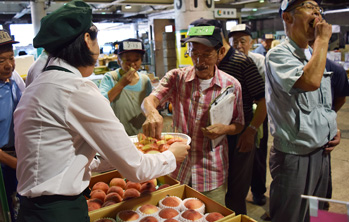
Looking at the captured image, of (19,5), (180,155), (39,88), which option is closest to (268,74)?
(180,155)

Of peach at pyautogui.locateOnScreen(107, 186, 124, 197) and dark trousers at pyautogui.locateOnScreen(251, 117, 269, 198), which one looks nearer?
peach at pyautogui.locateOnScreen(107, 186, 124, 197)

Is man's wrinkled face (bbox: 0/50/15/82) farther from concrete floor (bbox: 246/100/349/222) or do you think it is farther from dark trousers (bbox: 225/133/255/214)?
concrete floor (bbox: 246/100/349/222)

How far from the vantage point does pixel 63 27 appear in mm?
1216

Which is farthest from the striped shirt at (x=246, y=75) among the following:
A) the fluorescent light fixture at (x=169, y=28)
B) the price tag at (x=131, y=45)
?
the fluorescent light fixture at (x=169, y=28)

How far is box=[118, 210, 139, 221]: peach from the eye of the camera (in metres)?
1.63

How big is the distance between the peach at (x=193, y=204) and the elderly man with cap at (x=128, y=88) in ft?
4.50

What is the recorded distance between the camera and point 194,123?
2105 mm

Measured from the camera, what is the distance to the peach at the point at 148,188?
1.88 meters

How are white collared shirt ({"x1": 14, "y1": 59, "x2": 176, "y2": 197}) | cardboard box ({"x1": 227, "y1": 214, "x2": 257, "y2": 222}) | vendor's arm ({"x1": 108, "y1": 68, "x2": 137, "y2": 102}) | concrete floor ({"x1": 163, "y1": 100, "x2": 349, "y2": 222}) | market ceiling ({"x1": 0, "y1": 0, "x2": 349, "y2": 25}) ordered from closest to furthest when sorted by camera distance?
white collared shirt ({"x1": 14, "y1": 59, "x2": 176, "y2": 197}) < cardboard box ({"x1": 227, "y1": 214, "x2": 257, "y2": 222}) < vendor's arm ({"x1": 108, "y1": 68, "x2": 137, "y2": 102}) < concrete floor ({"x1": 163, "y1": 100, "x2": 349, "y2": 222}) < market ceiling ({"x1": 0, "y1": 0, "x2": 349, "y2": 25})

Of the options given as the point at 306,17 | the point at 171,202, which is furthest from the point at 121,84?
the point at 306,17

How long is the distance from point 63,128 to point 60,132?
0.06 ft

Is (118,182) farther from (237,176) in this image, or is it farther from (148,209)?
(237,176)

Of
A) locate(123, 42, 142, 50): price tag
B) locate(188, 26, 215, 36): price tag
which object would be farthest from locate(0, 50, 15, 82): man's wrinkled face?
locate(188, 26, 215, 36): price tag

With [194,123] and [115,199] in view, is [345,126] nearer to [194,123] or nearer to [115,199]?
[194,123]
